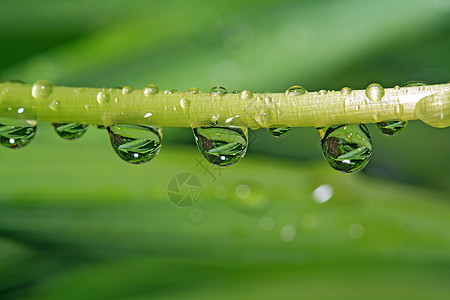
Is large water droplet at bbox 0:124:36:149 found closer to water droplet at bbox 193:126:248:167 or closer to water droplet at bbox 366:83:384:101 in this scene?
water droplet at bbox 193:126:248:167

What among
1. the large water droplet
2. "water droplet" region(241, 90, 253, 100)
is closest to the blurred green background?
the large water droplet

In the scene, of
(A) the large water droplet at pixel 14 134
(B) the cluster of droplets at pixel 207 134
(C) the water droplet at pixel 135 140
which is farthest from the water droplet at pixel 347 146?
(A) the large water droplet at pixel 14 134

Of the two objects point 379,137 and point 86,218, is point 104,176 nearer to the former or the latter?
point 86,218

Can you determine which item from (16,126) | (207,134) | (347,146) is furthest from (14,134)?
(347,146)

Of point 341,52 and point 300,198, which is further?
point 341,52

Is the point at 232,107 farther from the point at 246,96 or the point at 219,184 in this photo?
the point at 219,184

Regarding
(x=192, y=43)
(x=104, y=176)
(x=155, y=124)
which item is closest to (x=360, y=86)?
(x=192, y=43)

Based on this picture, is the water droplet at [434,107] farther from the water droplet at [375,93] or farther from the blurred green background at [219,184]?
the blurred green background at [219,184]
